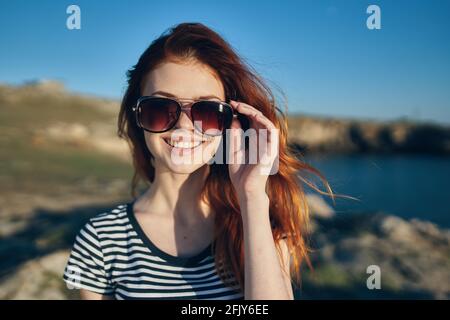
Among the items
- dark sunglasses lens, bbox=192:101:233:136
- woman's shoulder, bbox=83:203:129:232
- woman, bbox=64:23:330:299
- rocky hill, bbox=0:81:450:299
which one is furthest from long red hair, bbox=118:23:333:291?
rocky hill, bbox=0:81:450:299

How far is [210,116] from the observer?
1.99 metres

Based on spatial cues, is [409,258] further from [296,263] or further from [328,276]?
[296,263]

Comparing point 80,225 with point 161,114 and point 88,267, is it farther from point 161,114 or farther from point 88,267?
point 161,114

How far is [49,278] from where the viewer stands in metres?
4.17

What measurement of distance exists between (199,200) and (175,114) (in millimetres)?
578

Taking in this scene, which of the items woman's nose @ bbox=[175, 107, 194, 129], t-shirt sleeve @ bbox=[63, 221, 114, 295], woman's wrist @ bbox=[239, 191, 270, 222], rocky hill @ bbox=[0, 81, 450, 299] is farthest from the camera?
rocky hill @ bbox=[0, 81, 450, 299]

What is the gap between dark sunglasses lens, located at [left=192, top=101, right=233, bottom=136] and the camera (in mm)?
1986

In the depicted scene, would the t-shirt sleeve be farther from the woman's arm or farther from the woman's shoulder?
the woman's arm

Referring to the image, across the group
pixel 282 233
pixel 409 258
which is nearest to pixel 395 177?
pixel 409 258

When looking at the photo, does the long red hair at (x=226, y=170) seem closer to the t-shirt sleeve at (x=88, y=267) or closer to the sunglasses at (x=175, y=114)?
the sunglasses at (x=175, y=114)

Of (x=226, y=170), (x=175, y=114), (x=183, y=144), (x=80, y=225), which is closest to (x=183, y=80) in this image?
(x=175, y=114)

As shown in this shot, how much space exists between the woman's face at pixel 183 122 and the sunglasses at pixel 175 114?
3 centimetres

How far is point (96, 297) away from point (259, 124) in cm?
123

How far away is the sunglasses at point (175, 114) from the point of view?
1985 mm
